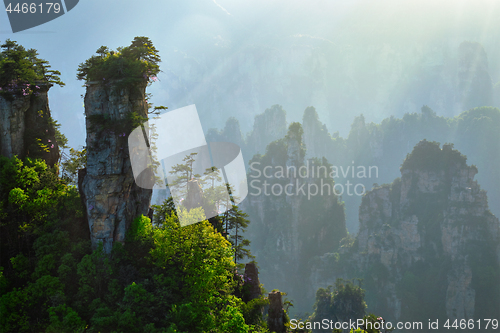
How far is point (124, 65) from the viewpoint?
774 inches

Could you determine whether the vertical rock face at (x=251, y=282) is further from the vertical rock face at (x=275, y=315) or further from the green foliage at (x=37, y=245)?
the green foliage at (x=37, y=245)

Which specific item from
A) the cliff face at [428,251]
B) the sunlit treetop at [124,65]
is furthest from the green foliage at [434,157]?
the sunlit treetop at [124,65]

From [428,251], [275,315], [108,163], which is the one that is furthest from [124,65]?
[428,251]

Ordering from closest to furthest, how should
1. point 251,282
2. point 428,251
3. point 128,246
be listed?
point 128,246 < point 251,282 < point 428,251

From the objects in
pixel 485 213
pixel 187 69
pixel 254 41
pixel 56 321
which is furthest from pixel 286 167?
pixel 254 41

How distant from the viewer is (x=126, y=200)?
19.8m

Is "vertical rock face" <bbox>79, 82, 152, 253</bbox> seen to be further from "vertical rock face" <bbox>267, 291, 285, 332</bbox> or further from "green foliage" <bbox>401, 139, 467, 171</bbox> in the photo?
"green foliage" <bbox>401, 139, 467, 171</bbox>

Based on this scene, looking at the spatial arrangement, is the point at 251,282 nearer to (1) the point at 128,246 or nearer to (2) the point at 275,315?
(2) the point at 275,315

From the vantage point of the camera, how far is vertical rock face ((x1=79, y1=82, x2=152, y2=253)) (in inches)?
738

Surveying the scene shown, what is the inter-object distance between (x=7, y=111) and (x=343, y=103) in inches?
5502

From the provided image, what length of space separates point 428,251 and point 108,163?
1858 inches

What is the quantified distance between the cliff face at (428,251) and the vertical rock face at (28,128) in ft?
150

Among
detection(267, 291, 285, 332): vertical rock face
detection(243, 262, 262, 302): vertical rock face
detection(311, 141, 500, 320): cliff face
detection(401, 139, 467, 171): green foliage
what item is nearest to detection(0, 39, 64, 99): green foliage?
detection(243, 262, 262, 302): vertical rock face

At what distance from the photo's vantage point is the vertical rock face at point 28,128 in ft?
64.4
